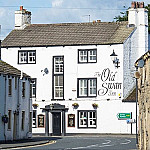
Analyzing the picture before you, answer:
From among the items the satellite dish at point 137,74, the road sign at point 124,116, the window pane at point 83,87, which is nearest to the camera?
the satellite dish at point 137,74

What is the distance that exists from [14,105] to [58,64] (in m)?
17.4

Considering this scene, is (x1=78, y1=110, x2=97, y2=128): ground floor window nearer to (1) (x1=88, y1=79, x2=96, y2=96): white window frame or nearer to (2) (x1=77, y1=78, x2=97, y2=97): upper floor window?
(2) (x1=77, y1=78, x2=97, y2=97): upper floor window

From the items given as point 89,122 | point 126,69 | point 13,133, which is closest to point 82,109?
point 89,122

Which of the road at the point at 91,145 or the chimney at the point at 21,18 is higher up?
the chimney at the point at 21,18

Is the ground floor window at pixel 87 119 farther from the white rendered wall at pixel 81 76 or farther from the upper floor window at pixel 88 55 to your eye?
the upper floor window at pixel 88 55

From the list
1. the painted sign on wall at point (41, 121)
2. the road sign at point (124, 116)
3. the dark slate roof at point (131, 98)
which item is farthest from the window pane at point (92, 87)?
the painted sign on wall at point (41, 121)

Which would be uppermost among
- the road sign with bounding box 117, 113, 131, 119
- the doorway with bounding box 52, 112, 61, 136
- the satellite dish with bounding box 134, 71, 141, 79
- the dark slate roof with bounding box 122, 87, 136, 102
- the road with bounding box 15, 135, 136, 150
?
the satellite dish with bounding box 134, 71, 141, 79

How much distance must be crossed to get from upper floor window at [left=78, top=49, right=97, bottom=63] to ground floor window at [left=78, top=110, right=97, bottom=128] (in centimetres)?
501

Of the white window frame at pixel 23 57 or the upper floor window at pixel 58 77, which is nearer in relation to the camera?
the upper floor window at pixel 58 77

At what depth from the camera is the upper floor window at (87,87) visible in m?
61.7

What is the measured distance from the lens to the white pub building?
6094 centimetres

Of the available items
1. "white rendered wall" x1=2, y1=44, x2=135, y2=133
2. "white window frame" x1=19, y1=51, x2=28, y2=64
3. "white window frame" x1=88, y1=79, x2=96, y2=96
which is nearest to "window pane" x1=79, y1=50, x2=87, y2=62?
"white rendered wall" x1=2, y1=44, x2=135, y2=133

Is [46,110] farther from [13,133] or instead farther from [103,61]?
[13,133]

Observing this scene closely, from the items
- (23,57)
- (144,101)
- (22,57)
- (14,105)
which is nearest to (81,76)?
(23,57)
